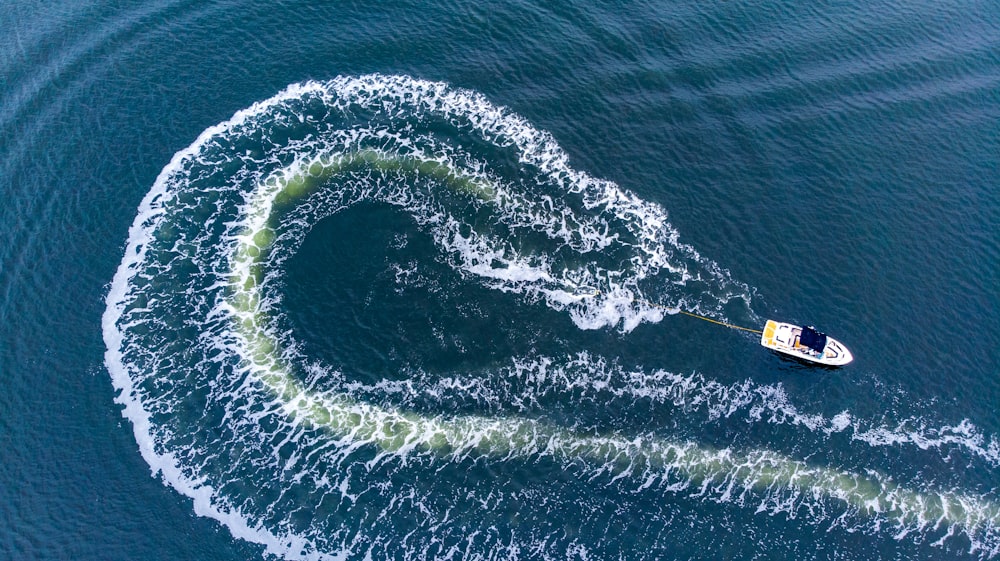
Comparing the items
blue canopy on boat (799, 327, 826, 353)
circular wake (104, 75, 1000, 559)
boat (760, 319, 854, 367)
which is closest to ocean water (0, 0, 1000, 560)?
circular wake (104, 75, 1000, 559)

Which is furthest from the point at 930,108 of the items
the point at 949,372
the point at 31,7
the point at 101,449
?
the point at 31,7

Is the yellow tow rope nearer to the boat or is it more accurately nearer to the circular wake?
the circular wake

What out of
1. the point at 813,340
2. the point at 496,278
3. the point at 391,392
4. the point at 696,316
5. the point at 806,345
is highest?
the point at 813,340

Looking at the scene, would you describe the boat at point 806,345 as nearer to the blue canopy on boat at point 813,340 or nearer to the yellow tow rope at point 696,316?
the blue canopy on boat at point 813,340

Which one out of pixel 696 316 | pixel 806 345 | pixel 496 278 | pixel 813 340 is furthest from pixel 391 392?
pixel 813 340

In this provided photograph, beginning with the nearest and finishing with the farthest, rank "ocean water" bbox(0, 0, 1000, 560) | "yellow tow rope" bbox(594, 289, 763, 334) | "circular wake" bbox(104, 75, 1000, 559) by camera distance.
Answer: "circular wake" bbox(104, 75, 1000, 559) → "ocean water" bbox(0, 0, 1000, 560) → "yellow tow rope" bbox(594, 289, 763, 334)

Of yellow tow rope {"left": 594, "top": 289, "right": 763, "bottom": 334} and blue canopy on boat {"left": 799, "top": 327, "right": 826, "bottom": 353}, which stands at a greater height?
blue canopy on boat {"left": 799, "top": 327, "right": 826, "bottom": 353}

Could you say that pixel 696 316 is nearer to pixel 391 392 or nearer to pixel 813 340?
pixel 813 340

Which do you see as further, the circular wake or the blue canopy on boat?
the blue canopy on boat

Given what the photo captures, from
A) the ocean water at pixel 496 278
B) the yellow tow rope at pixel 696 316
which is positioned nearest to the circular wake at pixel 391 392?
the ocean water at pixel 496 278
